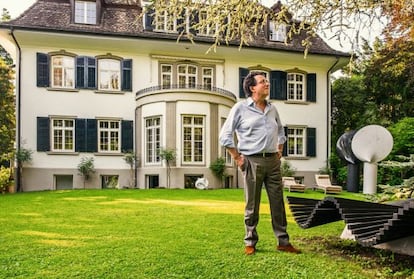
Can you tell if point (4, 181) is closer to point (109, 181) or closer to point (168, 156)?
point (109, 181)

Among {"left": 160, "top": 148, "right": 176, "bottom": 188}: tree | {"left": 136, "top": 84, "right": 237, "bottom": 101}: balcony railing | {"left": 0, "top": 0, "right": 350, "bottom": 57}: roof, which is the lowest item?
{"left": 160, "top": 148, "right": 176, "bottom": 188}: tree

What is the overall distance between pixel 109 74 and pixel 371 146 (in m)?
12.1

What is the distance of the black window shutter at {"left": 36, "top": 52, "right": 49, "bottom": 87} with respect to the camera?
59.2 ft

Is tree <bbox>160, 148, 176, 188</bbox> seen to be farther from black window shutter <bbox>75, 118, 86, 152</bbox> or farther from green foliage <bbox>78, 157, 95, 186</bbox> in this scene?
black window shutter <bbox>75, 118, 86, 152</bbox>

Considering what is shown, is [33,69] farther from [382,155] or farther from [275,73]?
[382,155]

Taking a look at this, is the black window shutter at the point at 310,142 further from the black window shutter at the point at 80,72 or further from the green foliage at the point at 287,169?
the black window shutter at the point at 80,72

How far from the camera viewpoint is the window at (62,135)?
1830cm

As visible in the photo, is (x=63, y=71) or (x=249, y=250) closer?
(x=249, y=250)

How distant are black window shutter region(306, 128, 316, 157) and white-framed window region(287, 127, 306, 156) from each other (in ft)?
0.65

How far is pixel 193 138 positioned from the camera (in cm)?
1747

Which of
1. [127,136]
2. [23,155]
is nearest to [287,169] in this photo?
[127,136]

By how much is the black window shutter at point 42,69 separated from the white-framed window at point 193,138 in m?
6.19

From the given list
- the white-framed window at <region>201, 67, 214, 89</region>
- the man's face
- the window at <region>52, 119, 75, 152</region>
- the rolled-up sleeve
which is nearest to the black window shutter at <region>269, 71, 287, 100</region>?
the white-framed window at <region>201, 67, 214, 89</region>

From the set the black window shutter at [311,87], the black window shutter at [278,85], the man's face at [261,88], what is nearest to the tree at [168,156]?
the black window shutter at [278,85]
